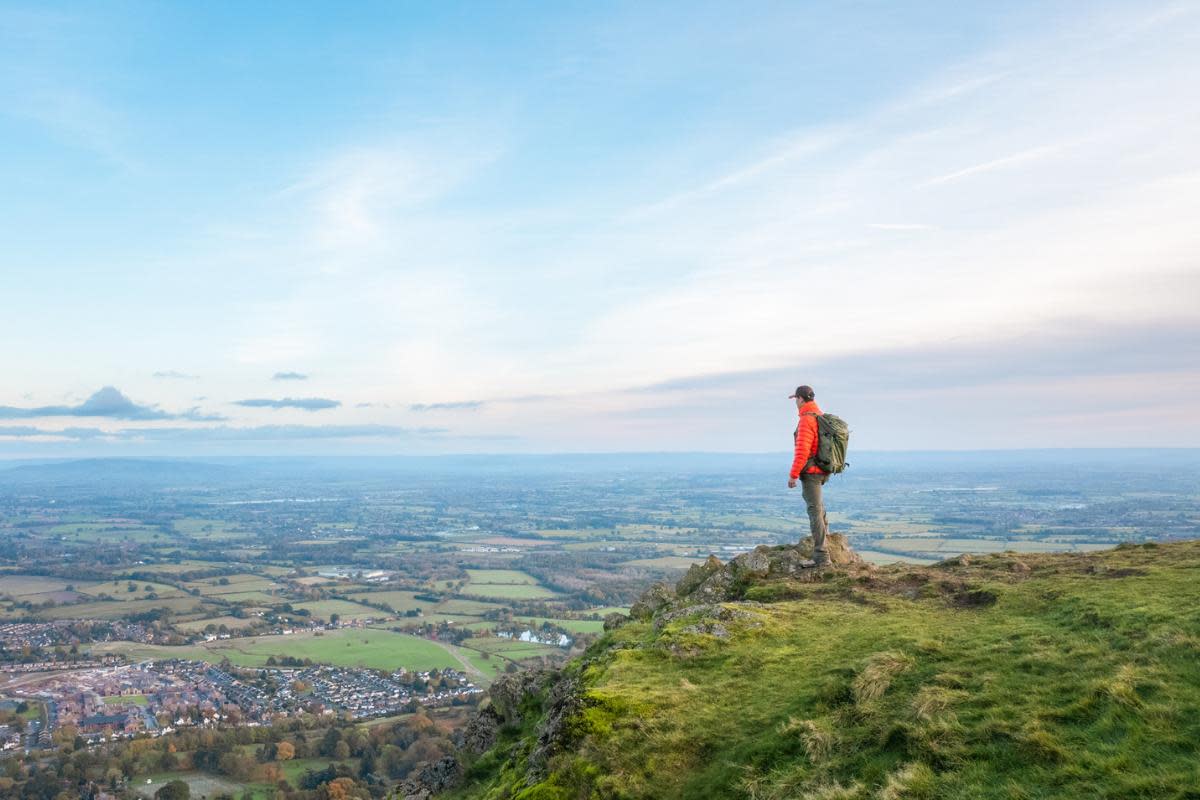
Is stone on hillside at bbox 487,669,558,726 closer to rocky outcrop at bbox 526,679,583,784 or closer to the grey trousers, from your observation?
A: rocky outcrop at bbox 526,679,583,784

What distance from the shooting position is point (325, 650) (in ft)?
234

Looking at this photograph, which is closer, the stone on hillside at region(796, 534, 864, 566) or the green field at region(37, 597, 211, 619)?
the stone on hillside at region(796, 534, 864, 566)

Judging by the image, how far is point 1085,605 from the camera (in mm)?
11375

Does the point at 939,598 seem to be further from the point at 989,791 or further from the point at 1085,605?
the point at 989,791

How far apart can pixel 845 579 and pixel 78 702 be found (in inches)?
2589

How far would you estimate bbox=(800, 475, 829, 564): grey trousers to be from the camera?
53.8ft

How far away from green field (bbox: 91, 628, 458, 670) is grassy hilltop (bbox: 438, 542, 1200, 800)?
55.8 m

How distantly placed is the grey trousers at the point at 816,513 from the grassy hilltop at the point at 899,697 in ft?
6.30

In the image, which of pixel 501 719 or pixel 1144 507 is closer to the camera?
pixel 501 719

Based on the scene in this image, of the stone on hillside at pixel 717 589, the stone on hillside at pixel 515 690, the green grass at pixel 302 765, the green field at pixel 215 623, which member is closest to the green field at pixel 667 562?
the green field at pixel 215 623

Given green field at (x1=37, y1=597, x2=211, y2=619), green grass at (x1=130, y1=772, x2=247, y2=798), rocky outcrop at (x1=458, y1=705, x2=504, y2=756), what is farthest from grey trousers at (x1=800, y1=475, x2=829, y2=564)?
green field at (x1=37, y1=597, x2=211, y2=619)

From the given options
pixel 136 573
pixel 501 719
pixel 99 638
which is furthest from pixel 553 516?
pixel 501 719

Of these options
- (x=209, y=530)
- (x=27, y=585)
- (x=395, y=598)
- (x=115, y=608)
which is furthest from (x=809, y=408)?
(x=209, y=530)

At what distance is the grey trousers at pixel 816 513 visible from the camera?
53.8 ft
